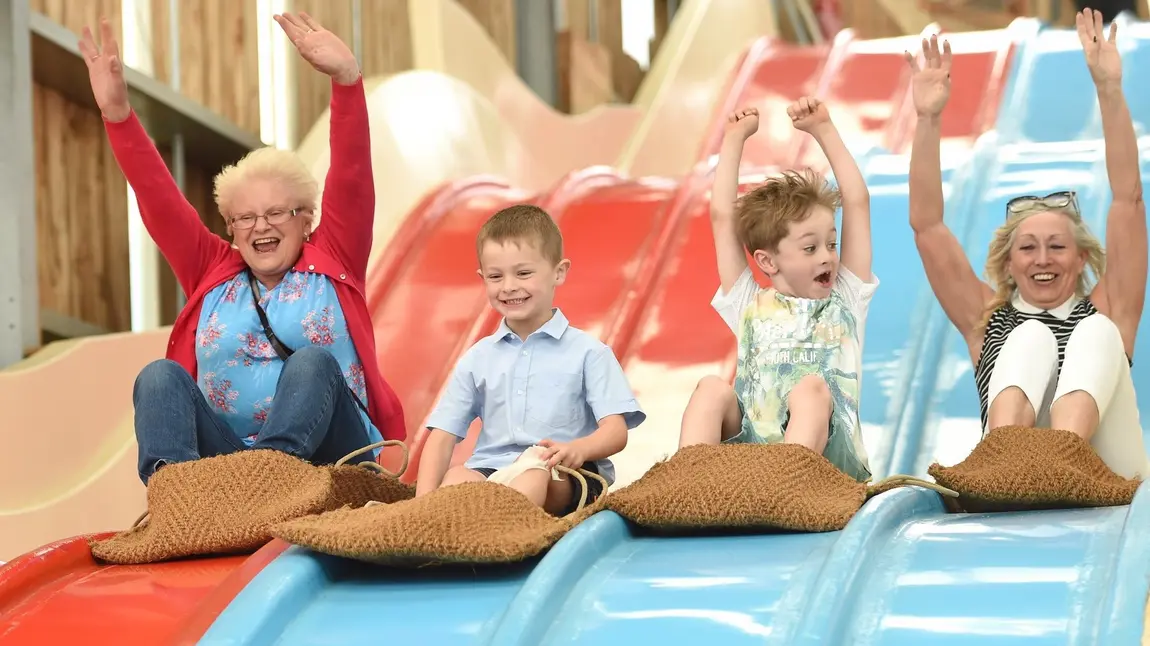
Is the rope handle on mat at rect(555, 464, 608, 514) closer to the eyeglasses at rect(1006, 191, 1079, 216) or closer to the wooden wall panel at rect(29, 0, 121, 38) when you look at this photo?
the eyeglasses at rect(1006, 191, 1079, 216)

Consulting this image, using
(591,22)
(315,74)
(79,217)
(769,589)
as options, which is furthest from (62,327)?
(591,22)

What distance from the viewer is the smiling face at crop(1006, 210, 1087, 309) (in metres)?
2.51

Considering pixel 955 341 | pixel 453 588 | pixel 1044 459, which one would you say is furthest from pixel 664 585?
pixel 955 341

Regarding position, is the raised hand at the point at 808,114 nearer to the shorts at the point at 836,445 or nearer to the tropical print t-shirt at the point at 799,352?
the tropical print t-shirt at the point at 799,352

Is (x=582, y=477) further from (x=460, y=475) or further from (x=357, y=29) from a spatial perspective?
(x=357, y=29)

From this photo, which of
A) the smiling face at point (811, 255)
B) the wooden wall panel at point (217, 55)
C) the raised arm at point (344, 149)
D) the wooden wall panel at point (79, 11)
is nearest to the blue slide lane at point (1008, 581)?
the smiling face at point (811, 255)

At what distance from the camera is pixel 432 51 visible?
4703 mm

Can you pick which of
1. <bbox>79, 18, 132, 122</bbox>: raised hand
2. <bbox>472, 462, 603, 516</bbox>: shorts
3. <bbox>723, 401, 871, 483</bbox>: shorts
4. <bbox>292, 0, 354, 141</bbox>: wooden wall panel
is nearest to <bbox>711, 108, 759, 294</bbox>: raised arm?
<bbox>723, 401, 871, 483</bbox>: shorts

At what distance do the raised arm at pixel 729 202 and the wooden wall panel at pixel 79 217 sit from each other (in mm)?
1914

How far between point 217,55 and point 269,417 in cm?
236

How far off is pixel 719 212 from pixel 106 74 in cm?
105

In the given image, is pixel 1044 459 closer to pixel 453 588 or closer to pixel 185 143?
pixel 453 588

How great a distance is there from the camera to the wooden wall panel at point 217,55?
4.19 metres

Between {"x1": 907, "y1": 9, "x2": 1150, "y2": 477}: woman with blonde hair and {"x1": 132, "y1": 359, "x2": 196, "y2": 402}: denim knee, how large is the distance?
1240 millimetres
